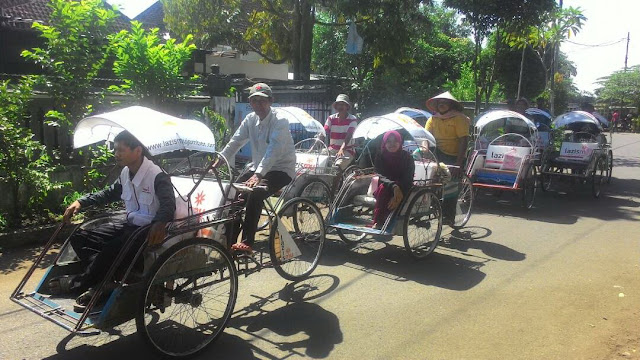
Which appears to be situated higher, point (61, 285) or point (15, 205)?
point (61, 285)

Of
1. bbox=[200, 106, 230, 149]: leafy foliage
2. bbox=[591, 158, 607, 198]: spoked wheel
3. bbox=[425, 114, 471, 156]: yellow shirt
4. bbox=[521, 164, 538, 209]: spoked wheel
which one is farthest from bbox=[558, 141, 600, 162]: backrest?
bbox=[200, 106, 230, 149]: leafy foliage

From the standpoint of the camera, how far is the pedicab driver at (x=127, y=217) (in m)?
3.50

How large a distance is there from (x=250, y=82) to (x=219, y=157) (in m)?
8.61

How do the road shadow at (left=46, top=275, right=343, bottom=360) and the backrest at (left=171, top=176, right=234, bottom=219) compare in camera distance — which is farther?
the backrest at (left=171, top=176, right=234, bottom=219)

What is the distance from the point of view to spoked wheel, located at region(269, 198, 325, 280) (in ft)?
15.9

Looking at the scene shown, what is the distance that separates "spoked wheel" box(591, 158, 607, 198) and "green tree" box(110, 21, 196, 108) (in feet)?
26.5

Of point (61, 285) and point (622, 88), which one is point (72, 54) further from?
point (622, 88)

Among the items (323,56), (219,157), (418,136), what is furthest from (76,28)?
(323,56)

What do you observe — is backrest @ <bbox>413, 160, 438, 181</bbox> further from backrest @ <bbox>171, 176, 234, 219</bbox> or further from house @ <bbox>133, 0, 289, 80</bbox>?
house @ <bbox>133, 0, 289, 80</bbox>

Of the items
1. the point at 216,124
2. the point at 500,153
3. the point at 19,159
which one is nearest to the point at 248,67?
the point at 216,124

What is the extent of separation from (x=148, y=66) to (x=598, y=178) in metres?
9.41

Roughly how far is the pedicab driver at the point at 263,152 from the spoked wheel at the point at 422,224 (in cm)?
148

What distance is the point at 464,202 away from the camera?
8.10 metres

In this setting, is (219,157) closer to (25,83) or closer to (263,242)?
(263,242)
